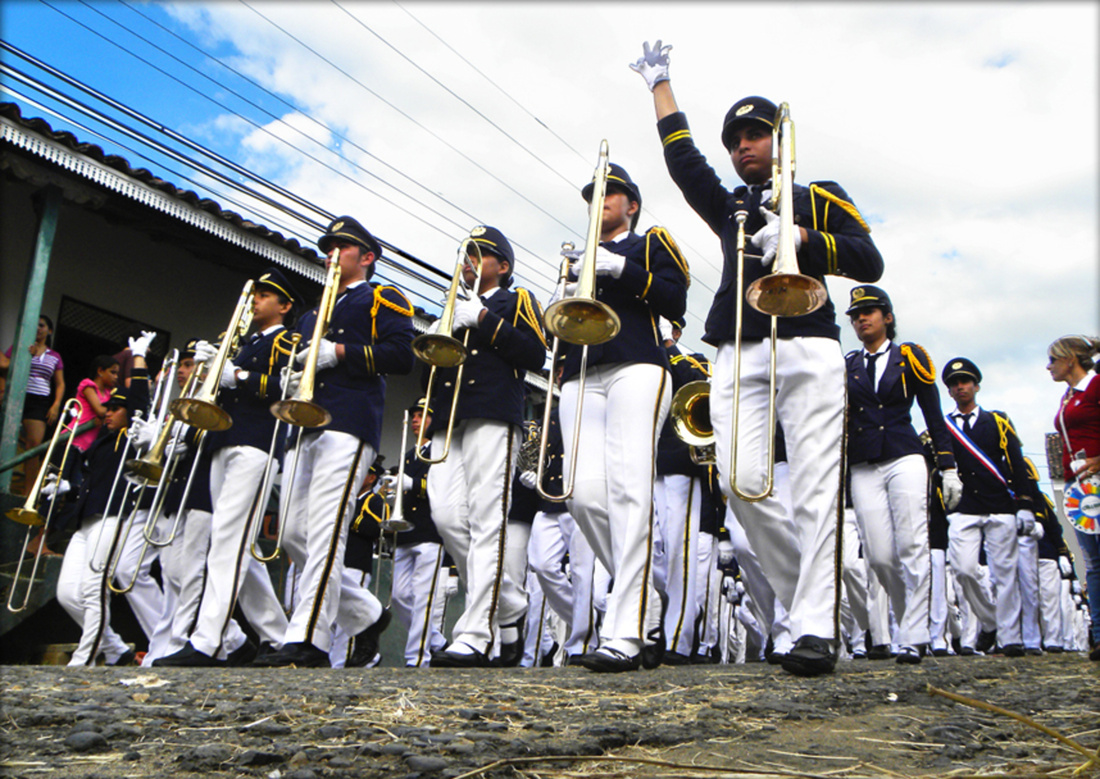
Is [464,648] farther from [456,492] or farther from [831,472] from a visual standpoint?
[831,472]

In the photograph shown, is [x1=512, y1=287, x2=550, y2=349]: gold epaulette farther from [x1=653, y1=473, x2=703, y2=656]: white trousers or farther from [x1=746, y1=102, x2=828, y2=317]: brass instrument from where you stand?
[x1=746, y1=102, x2=828, y2=317]: brass instrument

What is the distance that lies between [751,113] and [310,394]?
2560 millimetres

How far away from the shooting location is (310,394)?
4770 mm

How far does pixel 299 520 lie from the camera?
5043 millimetres

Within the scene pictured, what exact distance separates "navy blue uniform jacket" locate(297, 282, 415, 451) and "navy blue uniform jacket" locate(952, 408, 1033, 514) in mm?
5022

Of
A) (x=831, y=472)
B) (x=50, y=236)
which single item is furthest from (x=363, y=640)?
(x=50, y=236)

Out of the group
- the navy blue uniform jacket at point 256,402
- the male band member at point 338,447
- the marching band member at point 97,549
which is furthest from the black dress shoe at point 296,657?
the marching band member at point 97,549

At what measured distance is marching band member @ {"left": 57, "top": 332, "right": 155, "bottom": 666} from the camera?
21.4ft

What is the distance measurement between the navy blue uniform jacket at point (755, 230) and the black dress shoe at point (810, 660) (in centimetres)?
123

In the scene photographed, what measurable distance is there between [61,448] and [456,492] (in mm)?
5028

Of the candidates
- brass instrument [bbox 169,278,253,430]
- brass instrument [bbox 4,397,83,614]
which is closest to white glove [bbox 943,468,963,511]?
brass instrument [bbox 169,278,253,430]

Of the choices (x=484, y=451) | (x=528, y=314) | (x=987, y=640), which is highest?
(x=528, y=314)

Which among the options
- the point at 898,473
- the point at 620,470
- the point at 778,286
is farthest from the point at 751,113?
the point at 898,473

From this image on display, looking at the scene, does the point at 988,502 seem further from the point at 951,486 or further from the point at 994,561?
the point at 951,486
